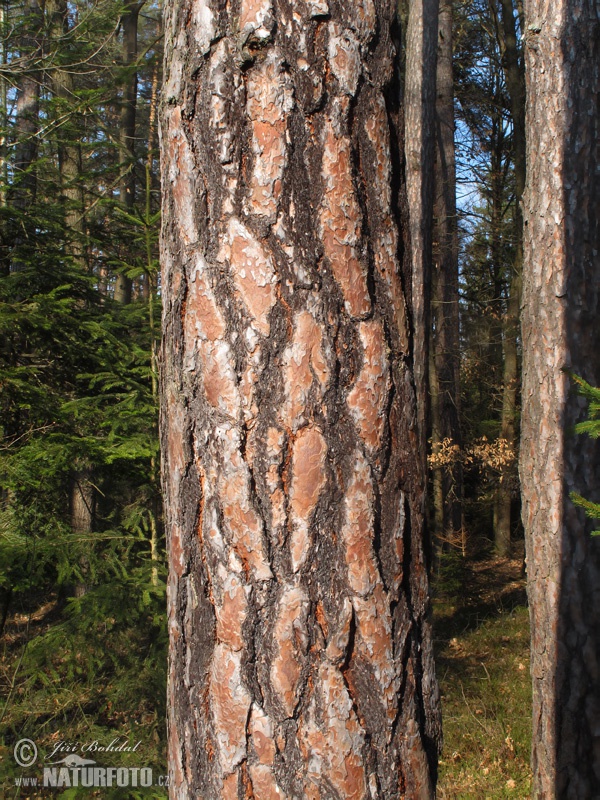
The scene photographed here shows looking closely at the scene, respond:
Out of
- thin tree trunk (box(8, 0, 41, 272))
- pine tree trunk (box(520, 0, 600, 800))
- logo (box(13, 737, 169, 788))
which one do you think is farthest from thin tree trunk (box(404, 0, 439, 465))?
logo (box(13, 737, 169, 788))

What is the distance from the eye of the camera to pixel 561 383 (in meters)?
4.18

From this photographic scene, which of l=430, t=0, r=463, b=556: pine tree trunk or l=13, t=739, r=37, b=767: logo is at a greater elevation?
l=430, t=0, r=463, b=556: pine tree trunk

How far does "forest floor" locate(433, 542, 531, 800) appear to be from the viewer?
5.47m

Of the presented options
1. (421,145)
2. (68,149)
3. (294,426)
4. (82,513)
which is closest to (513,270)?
(421,145)

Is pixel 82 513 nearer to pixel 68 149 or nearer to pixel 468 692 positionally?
pixel 68 149

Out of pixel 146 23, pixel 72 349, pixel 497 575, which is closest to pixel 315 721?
pixel 72 349

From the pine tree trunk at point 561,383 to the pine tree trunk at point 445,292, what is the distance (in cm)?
772

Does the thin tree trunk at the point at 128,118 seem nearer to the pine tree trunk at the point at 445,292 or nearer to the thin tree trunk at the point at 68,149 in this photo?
the thin tree trunk at the point at 68,149

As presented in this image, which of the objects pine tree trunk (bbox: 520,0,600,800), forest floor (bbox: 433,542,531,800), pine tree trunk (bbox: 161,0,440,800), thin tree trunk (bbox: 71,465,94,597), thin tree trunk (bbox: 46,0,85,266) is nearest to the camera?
pine tree trunk (bbox: 161,0,440,800)

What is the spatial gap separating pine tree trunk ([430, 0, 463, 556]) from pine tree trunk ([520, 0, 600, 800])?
7.72 meters

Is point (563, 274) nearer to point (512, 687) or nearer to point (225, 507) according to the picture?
point (225, 507)

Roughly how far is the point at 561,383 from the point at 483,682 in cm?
460

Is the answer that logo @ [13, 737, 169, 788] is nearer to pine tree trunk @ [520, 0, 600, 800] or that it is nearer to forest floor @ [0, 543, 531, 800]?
forest floor @ [0, 543, 531, 800]

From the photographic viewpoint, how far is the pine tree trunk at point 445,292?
1242cm
